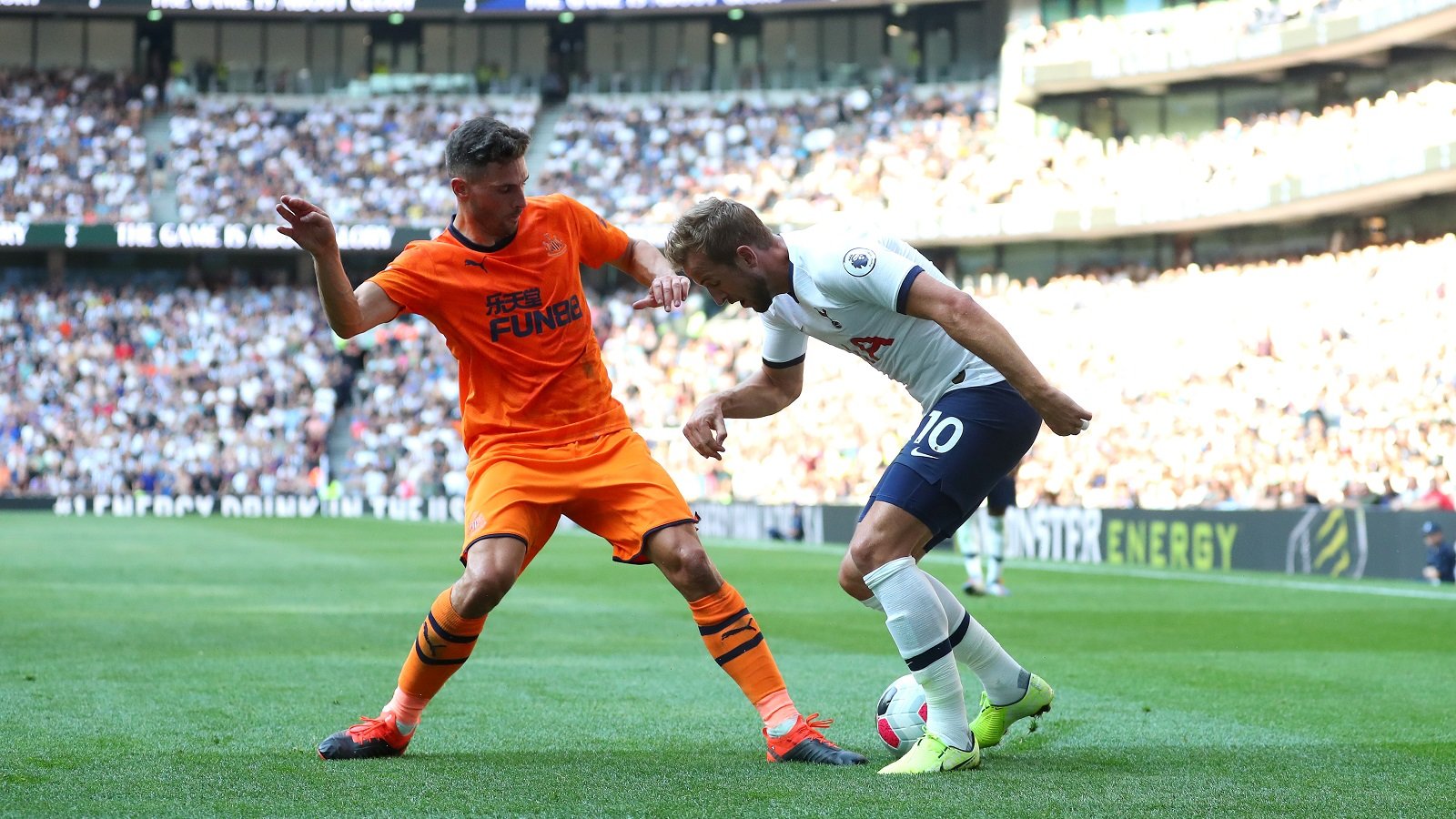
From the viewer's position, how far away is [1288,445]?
98.7ft

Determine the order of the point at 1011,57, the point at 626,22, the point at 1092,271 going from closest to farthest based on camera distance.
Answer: the point at 1092,271, the point at 1011,57, the point at 626,22

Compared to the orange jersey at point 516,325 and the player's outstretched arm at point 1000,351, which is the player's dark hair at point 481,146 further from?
the player's outstretched arm at point 1000,351

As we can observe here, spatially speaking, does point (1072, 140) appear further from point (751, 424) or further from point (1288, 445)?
point (1288, 445)

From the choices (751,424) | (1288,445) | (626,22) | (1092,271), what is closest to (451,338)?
(1288,445)

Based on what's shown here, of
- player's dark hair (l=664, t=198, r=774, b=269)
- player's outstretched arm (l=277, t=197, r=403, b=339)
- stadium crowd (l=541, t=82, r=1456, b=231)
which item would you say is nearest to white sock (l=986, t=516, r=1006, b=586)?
player's dark hair (l=664, t=198, r=774, b=269)

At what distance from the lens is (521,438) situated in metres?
6.70

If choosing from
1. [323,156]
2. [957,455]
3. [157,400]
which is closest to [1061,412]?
[957,455]

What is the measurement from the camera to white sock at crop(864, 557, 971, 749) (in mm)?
6102

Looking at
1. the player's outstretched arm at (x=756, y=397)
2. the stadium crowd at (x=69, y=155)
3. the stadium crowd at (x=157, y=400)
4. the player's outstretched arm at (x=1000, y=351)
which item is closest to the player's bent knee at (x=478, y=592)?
the player's outstretched arm at (x=756, y=397)

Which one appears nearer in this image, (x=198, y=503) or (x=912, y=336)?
(x=912, y=336)

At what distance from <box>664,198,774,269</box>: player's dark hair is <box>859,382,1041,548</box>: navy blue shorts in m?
0.95

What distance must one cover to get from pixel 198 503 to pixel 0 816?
136 ft

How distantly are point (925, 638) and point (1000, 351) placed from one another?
3.67 ft

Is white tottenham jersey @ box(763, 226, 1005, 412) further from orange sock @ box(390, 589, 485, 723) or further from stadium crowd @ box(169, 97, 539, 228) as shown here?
stadium crowd @ box(169, 97, 539, 228)
